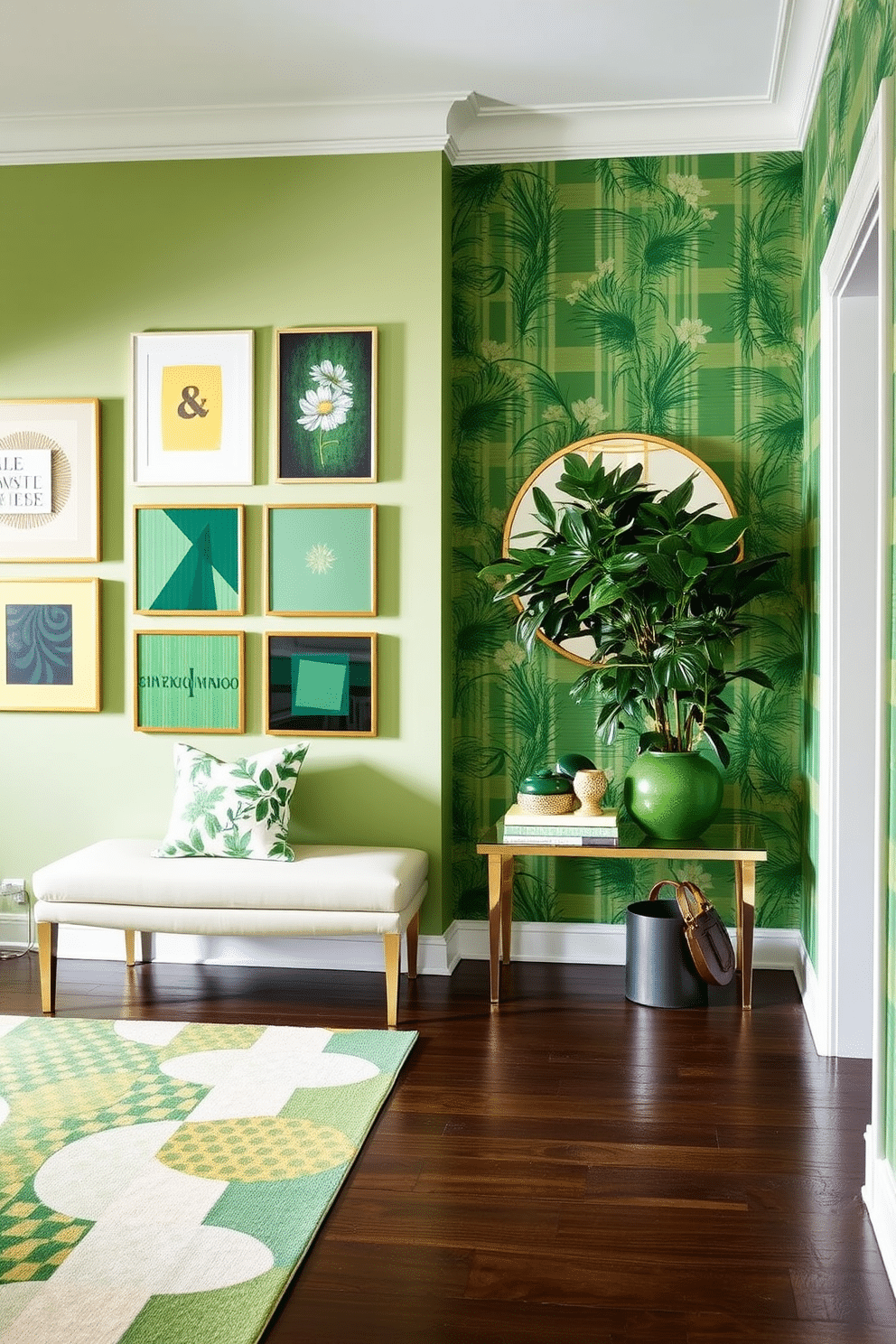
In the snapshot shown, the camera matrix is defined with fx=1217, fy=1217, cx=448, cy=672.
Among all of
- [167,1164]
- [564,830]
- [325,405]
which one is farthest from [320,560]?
[167,1164]

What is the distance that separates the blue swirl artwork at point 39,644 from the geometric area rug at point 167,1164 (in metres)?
1.24

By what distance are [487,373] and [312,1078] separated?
7.79 feet

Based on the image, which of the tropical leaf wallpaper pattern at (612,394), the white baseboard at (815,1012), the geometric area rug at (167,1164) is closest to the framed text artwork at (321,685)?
the tropical leaf wallpaper pattern at (612,394)

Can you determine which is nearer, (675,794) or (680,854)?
(680,854)

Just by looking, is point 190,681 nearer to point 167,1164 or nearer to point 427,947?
point 427,947

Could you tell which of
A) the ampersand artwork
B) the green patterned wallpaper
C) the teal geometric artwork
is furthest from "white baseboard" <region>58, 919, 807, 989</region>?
the ampersand artwork

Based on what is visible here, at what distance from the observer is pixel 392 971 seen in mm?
3451

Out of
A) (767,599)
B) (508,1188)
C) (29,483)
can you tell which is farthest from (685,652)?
(29,483)

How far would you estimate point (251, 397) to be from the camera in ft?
13.3

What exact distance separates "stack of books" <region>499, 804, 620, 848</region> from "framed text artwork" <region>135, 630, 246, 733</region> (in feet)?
3.53

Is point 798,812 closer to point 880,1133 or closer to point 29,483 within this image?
point 880,1133

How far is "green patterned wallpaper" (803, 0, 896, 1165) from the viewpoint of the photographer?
7.43 feet

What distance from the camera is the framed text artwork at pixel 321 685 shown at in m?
4.02

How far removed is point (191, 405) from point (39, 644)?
98 cm
